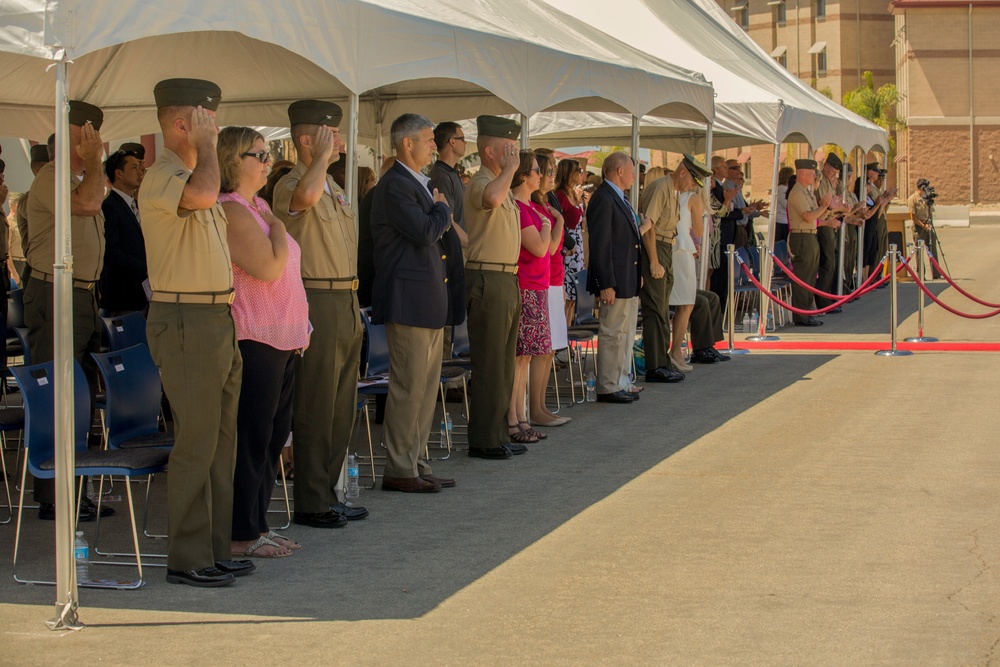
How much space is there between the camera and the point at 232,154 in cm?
609

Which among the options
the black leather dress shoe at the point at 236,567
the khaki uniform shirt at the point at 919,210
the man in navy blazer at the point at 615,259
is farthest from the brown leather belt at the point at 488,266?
the khaki uniform shirt at the point at 919,210

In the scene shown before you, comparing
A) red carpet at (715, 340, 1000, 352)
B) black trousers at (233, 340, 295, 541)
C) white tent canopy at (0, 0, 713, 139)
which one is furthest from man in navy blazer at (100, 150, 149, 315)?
red carpet at (715, 340, 1000, 352)

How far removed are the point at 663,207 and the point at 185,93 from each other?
718 cm

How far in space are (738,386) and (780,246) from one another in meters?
7.84

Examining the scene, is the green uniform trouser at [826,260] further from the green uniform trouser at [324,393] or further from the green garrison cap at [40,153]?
the green uniform trouser at [324,393]

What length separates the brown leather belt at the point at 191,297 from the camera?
18.7 ft

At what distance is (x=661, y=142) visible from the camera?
20.6 metres

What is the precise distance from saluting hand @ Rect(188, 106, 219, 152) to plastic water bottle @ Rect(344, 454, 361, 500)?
2529 millimetres

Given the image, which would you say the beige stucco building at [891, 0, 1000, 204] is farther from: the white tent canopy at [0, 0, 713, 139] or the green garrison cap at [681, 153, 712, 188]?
the green garrison cap at [681, 153, 712, 188]

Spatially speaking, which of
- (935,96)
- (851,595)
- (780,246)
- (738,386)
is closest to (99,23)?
(851,595)

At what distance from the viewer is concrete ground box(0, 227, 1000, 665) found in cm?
508

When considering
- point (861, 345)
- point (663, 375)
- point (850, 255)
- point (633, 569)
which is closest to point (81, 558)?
point (633, 569)

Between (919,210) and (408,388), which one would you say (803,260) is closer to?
(919,210)

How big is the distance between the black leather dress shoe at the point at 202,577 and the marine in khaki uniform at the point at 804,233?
1308 centimetres
